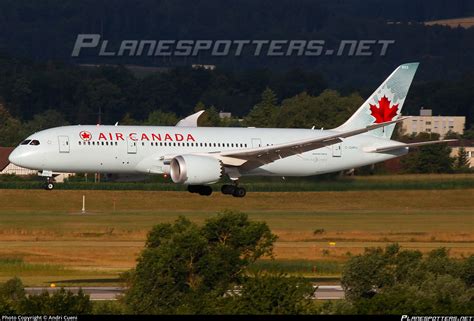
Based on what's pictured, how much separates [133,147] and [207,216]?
17588 millimetres

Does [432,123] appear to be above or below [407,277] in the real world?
above

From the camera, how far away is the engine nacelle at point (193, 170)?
6881 centimetres

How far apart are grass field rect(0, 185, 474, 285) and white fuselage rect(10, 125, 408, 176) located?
4.67 metres

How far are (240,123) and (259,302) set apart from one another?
114328 mm

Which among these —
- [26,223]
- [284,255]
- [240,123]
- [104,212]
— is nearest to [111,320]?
[284,255]

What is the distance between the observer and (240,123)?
6156 inches

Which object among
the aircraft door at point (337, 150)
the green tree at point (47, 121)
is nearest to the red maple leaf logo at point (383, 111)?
the aircraft door at point (337, 150)

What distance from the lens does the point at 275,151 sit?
7162 cm

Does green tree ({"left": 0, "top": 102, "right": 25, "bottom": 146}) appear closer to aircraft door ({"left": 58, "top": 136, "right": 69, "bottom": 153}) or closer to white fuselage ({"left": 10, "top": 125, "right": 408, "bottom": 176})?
white fuselage ({"left": 10, "top": 125, "right": 408, "bottom": 176})

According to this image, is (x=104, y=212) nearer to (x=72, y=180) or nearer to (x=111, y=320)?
(x=72, y=180)

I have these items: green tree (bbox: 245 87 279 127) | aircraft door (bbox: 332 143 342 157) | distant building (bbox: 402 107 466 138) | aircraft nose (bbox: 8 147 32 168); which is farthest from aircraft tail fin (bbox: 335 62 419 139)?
distant building (bbox: 402 107 466 138)

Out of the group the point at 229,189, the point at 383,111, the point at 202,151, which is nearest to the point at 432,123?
the point at 383,111

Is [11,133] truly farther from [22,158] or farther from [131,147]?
[131,147]

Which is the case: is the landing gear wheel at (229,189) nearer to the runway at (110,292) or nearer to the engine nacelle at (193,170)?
the engine nacelle at (193,170)
